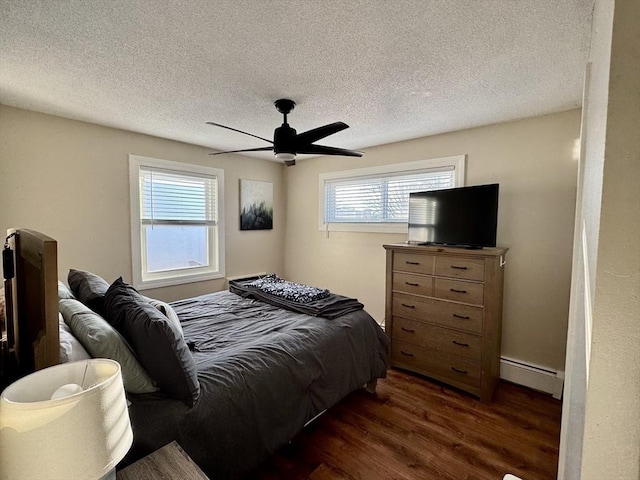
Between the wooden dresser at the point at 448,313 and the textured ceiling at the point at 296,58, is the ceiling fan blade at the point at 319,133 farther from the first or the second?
the wooden dresser at the point at 448,313

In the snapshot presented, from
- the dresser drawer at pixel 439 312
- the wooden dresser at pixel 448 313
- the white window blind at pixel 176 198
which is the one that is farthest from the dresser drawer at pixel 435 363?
the white window blind at pixel 176 198

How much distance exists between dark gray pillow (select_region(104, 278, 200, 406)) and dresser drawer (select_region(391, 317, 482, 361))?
80.6 inches

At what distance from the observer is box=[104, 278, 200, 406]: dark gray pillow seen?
1339 mm

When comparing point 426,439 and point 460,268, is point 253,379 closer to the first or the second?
point 426,439

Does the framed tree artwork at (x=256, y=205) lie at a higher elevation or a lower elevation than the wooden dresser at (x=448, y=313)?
higher

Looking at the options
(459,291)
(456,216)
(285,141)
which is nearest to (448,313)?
(459,291)

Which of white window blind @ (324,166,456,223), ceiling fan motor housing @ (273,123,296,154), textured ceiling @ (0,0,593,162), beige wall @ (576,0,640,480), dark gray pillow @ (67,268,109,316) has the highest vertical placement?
textured ceiling @ (0,0,593,162)

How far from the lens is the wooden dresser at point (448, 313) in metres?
2.48

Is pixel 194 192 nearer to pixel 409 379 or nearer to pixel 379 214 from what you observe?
pixel 379 214

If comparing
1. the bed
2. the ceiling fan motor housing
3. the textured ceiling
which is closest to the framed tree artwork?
the textured ceiling

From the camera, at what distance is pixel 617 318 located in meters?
0.39

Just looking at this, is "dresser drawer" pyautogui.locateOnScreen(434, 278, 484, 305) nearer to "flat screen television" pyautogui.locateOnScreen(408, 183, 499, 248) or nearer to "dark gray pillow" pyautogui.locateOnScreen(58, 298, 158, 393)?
"flat screen television" pyautogui.locateOnScreen(408, 183, 499, 248)

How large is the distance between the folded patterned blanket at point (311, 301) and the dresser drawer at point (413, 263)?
59cm

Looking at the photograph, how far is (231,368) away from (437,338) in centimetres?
190
